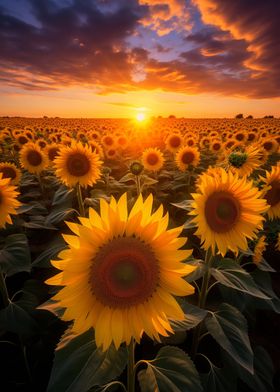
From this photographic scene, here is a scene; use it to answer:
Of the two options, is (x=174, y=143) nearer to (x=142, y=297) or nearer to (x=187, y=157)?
(x=187, y=157)

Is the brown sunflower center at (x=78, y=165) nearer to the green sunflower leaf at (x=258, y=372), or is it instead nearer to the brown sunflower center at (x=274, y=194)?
the brown sunflower center at (x=274, y=194)

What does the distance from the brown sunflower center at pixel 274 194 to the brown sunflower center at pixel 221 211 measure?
1.27m

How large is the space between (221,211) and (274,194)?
1520mm

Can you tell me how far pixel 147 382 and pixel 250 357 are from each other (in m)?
0.83

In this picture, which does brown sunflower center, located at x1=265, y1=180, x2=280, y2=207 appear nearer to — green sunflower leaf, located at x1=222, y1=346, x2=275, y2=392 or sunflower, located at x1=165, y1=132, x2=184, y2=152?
green sunflower leaf, located at x1=222, y1=346, x2=275, y2=392

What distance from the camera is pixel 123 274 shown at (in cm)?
171

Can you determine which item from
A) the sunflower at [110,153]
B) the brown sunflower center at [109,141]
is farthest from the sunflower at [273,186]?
the brown sunflower center at [109,141]

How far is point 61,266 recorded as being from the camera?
1521mm

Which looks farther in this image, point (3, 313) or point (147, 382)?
point (3, 313)

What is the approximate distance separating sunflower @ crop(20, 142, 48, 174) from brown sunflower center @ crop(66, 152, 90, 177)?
3211 mm

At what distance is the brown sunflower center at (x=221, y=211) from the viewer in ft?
8.82

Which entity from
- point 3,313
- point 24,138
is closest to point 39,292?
point 3,313

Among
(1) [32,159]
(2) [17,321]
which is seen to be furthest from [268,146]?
(2) [17,321]

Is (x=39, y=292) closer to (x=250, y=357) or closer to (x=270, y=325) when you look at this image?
(x=250, y=357)
